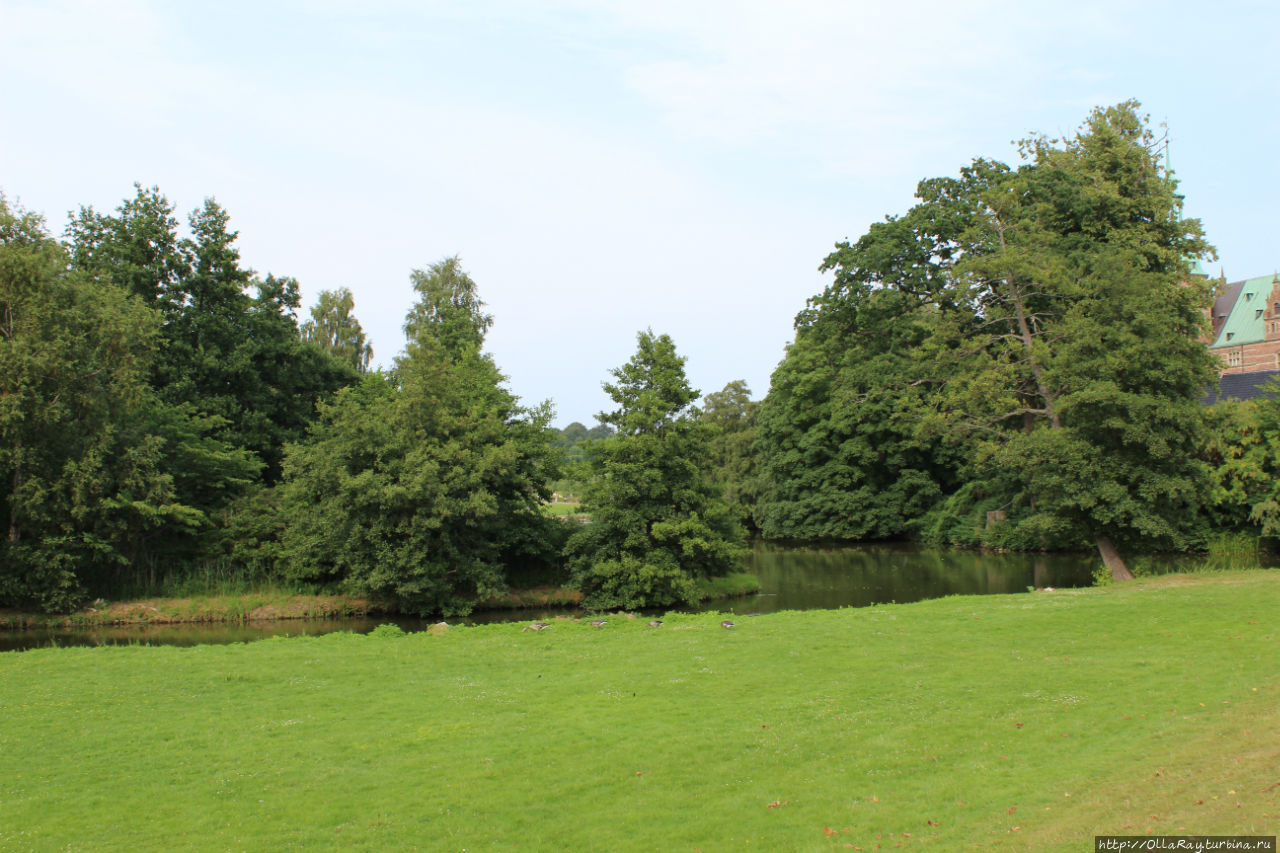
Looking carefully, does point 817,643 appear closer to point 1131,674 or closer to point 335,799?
point 1131,674

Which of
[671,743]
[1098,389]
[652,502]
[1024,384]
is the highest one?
[1024,384]

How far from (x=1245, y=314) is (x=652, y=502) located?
88.6 metres

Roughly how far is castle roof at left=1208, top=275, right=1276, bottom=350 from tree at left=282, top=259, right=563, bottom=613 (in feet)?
279

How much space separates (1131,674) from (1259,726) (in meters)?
3.72

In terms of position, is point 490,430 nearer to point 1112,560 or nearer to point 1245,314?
point 1112,560

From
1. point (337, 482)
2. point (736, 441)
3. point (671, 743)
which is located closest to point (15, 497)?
point (337, 482)

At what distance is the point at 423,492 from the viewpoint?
1146 inches

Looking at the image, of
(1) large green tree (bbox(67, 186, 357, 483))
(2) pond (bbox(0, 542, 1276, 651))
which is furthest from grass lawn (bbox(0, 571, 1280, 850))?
(1) large green tree (bbox(67, 186, 357, 483))

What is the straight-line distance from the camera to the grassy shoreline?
28328mm

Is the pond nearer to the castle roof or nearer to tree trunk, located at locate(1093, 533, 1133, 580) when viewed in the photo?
tree trunk, located at locate(1093, 533, 1133, 580)

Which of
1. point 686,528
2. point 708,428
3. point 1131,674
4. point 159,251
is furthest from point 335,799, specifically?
point 159,251

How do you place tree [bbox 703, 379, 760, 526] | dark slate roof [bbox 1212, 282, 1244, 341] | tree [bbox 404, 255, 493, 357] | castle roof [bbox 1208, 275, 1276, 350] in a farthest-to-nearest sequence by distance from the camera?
dark slate roof [bbox 1212, 282, 1244, 341], castle roof [bbox 1208, 275, 1276, 350], tree [bbox 703, 379, 760, 526], tree [bbox 404, 255, 493, 357]

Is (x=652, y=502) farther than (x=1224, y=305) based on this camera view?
No

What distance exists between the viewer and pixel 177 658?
18016mm
